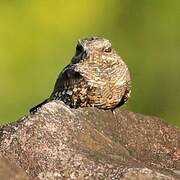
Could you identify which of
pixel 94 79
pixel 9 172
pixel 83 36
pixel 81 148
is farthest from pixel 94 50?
pixel 83 36

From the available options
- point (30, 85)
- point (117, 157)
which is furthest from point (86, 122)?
point (30, 85)

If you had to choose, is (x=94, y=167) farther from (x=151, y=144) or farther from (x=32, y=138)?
(x=151, y=144)

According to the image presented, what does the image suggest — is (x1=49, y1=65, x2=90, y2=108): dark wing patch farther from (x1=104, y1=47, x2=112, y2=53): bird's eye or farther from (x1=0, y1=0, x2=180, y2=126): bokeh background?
(x1=0, y1=0, x2=180, y2=126): bokeh background

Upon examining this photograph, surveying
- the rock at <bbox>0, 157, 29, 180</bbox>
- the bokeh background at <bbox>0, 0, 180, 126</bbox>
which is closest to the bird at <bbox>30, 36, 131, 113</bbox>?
the rock at <bbox>0, 157, 29, 180</bbox>

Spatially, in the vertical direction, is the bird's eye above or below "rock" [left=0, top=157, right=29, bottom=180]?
below

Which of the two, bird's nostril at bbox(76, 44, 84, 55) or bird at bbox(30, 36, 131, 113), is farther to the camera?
bird's nostril at bbox(76, 44, 84, 55)

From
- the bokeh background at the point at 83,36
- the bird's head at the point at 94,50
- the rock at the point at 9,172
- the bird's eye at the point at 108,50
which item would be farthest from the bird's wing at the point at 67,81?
the bokeh background at the point at 83,36
